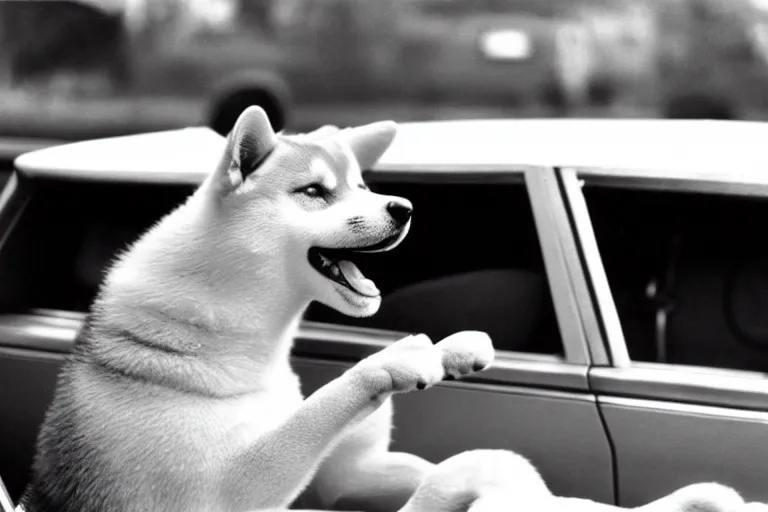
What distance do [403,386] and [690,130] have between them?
932 millimetres

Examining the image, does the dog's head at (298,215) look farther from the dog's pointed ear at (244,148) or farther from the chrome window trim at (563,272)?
the chrome window trim at (563,272)

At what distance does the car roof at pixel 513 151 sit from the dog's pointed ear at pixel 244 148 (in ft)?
1.16

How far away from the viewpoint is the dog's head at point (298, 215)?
1.32 metres

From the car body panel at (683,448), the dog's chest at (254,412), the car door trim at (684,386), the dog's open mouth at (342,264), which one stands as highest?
the dog's open mouth at (342,264)

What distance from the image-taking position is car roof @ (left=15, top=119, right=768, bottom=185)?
5.33 feet

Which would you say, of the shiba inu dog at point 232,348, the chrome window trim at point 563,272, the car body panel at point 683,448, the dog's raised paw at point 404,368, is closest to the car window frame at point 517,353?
the chrome window trim at point 563,272

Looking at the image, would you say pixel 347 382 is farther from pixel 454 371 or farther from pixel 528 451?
pixel 528 451

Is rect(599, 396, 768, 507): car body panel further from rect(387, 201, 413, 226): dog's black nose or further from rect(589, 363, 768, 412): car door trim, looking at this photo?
rect(387, 201, 413, 226): dog's black nose

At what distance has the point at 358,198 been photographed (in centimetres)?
135

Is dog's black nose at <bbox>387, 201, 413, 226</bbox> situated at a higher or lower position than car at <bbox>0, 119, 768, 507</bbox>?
higher

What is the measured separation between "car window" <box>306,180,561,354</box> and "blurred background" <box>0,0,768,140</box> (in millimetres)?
350

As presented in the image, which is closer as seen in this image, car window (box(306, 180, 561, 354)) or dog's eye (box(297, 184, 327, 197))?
dog's eye (box(297, 184, 327, 197))

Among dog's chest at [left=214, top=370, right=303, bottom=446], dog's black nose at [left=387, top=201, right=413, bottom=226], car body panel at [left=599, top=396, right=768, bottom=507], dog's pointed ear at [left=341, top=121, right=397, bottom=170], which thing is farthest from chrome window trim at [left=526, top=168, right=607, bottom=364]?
dog's chest at [left=214, top=370, right=303, bottom=446]

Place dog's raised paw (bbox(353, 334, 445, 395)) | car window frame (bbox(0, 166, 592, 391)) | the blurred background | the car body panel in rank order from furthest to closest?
the blurred background, car window frame (bbox(0, 166, 592, 391)), the car body panel, dog's raised paw (bbox(353, 334, 445, 395))
